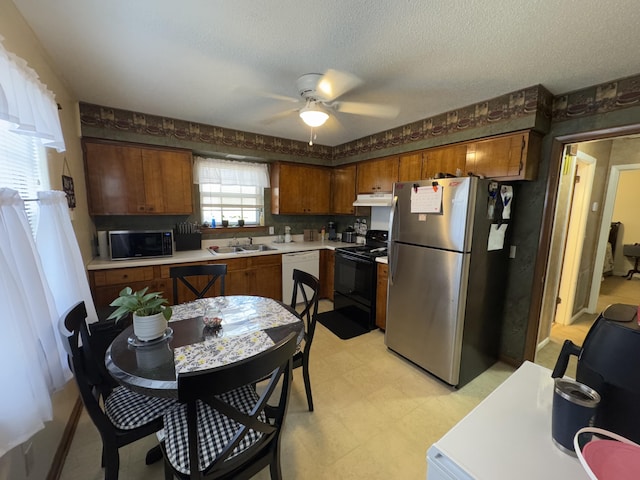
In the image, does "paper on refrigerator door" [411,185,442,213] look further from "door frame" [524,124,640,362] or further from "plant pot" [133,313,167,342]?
"plant pot" [133,313,167,342]

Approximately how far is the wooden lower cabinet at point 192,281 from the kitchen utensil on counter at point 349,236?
1.24 meters

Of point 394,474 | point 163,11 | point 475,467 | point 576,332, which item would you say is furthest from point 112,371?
point 576,332

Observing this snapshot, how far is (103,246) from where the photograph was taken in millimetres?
2898

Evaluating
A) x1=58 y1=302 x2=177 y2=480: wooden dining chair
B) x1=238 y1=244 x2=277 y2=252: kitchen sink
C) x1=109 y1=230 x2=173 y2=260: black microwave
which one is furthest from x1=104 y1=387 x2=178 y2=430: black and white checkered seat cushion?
x1=238 y1=244 x2=277 y2=252: kitchen sink

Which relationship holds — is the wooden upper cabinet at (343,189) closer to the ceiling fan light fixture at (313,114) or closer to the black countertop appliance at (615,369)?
the ceiling fan light fixture at (313,114)

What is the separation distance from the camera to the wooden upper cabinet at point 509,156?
2.22 metres

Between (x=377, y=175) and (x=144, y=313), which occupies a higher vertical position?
(x=377, y=175)

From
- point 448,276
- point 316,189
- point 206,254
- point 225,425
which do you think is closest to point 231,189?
point 206,254

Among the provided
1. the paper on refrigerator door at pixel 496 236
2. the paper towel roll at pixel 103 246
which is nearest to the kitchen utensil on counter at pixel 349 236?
the paper on refrigerator door at pixel 496 236

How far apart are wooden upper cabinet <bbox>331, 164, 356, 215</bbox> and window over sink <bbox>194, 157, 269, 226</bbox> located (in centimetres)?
111

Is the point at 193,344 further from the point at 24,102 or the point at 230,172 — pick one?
the point at 230,172

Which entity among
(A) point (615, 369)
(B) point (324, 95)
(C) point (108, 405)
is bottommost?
(C) point (108, 405)

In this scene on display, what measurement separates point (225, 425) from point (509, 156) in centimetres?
281

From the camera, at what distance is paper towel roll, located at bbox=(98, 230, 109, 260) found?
287 cm
